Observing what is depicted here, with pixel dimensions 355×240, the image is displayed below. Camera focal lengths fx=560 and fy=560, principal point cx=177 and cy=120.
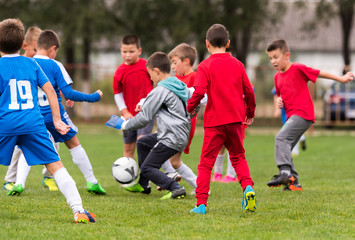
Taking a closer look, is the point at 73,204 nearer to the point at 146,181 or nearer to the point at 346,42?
the point at 146,181

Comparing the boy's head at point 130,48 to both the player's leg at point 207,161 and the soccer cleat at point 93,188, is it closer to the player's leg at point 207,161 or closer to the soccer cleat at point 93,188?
the soccer cleat at point 93,188

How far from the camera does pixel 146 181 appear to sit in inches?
278

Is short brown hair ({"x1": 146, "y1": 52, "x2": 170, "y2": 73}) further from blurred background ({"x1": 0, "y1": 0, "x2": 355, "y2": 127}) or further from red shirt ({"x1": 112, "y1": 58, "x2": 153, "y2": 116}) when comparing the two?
blurred background ({"x1": 0, "y1": 0, "x2": 355, "y2": 127})

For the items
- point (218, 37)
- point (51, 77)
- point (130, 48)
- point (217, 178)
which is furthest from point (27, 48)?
point (217, 178)

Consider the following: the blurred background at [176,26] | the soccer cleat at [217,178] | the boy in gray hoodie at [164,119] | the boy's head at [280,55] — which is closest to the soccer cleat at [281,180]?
the boy in gray hoodie at [164,119]

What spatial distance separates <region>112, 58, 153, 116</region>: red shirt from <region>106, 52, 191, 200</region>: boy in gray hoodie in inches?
54.8

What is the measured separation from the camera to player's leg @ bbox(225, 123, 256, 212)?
552 cm

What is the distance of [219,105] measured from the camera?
5.57 m

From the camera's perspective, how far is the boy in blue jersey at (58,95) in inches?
245

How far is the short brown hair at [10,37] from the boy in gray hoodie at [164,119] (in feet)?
4.86

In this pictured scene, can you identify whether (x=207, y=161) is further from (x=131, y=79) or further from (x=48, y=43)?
(x=131, y=79)

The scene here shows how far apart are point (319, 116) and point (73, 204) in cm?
1695

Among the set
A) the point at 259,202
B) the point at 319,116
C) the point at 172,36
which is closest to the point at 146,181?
the point at 259,202

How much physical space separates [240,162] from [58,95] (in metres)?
2.45
